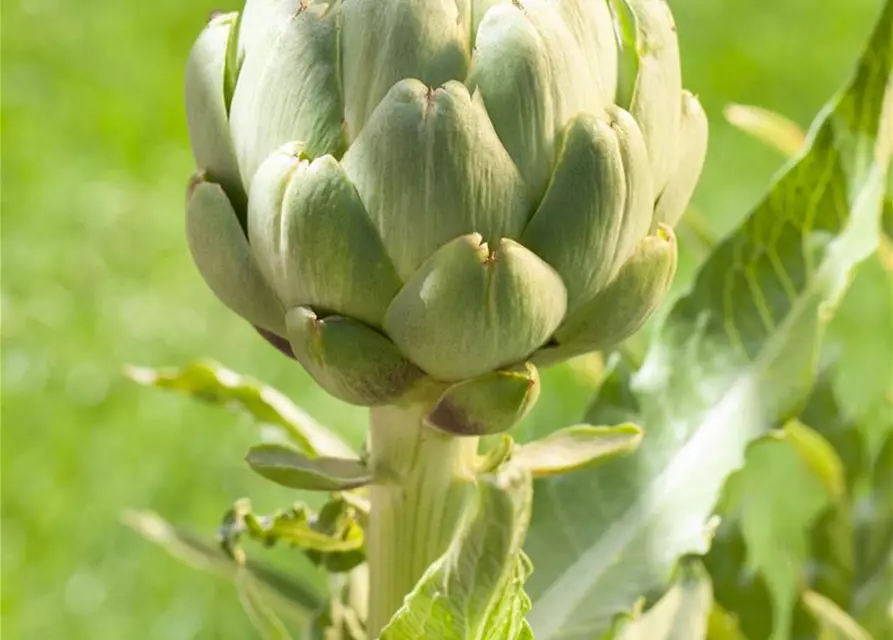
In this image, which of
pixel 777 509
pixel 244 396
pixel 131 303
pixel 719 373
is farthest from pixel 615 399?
pixel 131 303

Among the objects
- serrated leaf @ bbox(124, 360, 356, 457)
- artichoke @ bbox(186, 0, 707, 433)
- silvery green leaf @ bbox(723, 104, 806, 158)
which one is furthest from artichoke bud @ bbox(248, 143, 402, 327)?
silvery green leaf @ bbox(723, 104, 806, 158)

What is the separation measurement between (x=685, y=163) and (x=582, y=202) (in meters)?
0.05

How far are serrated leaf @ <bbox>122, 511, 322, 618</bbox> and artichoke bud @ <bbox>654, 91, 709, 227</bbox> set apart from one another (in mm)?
228

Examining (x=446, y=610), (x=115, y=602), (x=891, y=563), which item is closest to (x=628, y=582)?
(x=446, y=610)

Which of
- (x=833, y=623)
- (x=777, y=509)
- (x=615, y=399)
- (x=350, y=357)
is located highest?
(x=350, y=357)

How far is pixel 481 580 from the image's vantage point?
36cm

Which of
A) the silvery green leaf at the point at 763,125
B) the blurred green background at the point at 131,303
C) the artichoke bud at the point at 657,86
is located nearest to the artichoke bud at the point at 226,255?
the artichoke bud at the point at 657,86

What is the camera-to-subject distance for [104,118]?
1.71 m

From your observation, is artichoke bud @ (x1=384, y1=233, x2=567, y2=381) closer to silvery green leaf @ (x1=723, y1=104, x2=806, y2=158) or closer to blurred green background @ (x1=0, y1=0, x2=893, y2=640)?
silvery green leaf @ (x1=723, y1=104, x2=806, y2=158)

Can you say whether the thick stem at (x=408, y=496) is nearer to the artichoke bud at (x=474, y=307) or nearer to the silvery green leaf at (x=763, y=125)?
the artichoke bud at (x=474, y=307)

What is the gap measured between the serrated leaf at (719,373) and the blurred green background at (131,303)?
19.8 inches

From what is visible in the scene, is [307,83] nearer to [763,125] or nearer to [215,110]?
[215,110]

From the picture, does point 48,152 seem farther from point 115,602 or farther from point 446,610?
point 446,610

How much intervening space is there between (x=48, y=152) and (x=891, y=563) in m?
1.32
